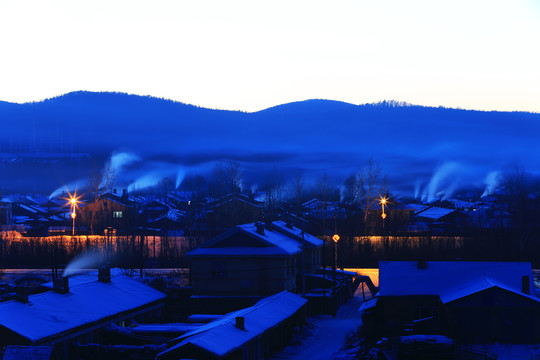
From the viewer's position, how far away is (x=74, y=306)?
24688mm

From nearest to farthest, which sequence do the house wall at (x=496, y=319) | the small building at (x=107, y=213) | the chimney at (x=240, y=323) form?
the chimney at (x=240, y=323)
the house wall at (x=496, y=319)
the small building at (x=107, y=213)

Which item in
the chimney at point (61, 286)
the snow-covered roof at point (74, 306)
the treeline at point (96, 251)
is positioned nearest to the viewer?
the snow-covered roof at point (74, 306)

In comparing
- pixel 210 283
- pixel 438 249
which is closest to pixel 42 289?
pixel 210 283

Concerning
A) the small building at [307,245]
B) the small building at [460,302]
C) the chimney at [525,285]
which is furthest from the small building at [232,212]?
the chimney at [525,285]

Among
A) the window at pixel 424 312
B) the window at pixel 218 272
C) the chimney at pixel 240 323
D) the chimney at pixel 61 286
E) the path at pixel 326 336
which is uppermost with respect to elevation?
the chimney at pixel 61 286

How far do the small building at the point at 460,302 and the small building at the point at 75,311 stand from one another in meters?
9.37

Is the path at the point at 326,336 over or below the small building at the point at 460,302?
below

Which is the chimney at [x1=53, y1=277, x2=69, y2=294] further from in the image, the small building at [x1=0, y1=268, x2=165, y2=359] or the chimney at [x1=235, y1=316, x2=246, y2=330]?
the chimney at [x1=235, y1=316, x2=246, y2=330]

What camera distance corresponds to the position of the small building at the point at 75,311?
21.2 metres

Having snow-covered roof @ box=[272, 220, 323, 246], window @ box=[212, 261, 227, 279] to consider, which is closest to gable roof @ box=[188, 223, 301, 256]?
window @ box=[212, 261, 227, 279]

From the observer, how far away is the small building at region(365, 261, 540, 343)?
952 inches

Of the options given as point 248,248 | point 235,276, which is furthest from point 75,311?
point 248,248

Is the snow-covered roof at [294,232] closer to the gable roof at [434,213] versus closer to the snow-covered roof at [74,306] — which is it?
the snow-covered roof at [74,306]

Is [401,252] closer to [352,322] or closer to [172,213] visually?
[352,322]
